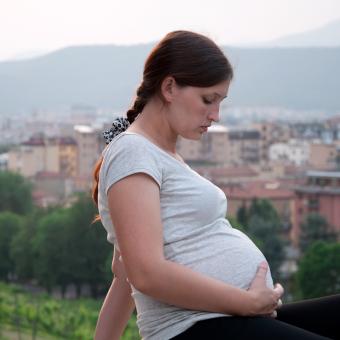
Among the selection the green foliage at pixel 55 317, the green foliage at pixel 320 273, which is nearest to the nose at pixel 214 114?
the green foliage at pixel 55 317

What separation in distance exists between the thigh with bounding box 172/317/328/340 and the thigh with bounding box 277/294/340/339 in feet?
0.30

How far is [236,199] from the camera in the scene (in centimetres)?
2550

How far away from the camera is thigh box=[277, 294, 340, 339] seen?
3.40ft

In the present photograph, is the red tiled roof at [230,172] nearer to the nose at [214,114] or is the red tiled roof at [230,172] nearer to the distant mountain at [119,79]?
the nose at [214,114]

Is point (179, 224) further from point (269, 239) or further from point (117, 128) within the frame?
point (269, 239)

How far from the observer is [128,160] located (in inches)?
38.7

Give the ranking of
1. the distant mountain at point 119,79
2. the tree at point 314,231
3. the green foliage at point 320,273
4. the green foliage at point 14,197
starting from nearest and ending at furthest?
the green foliage at point 320,273, the tree at point 314,231, the green foliage at point 14,197, the distant mountain at point 119,79

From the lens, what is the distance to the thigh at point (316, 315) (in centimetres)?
104

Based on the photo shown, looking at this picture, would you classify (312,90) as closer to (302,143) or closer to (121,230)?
(302,143)

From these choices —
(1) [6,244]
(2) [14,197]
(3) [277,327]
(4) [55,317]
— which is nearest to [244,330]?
(3) [277,327]

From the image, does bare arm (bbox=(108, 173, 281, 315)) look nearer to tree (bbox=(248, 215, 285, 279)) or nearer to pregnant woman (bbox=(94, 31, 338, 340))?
pregnant woman (bbox=(94, 31, 338, 340))

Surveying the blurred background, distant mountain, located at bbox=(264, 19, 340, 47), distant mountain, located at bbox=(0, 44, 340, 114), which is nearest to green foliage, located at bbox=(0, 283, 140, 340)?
the blurred background

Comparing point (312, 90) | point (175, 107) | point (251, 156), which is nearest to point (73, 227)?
point (175, 107)

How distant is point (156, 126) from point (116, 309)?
20cm
